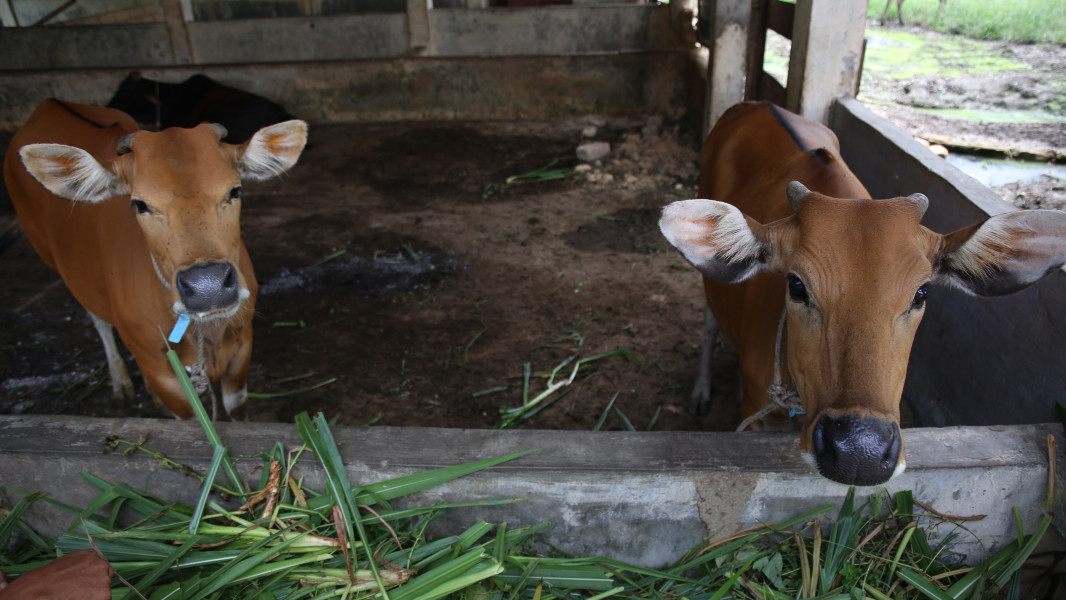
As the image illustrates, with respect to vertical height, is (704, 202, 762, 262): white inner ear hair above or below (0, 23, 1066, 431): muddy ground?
above

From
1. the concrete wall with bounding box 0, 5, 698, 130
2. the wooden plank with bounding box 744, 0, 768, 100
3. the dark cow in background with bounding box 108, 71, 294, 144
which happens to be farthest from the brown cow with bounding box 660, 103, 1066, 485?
the dark cow in background with bounding box 108, 71, 294, 144

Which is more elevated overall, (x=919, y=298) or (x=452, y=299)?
(x=919, y=298)

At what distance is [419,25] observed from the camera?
955cm

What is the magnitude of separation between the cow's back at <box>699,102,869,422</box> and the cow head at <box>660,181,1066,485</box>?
510mm

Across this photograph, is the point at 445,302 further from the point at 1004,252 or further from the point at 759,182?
the point at 1004,252

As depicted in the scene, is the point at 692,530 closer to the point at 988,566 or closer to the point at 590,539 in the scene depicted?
the point at 590,539

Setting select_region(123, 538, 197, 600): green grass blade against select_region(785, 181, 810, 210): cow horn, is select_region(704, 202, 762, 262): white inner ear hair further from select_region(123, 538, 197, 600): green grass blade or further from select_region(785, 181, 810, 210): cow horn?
select_region(123, 538, 197, 600): green grass blade

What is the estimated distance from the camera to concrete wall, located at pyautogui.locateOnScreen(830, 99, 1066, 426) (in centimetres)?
258

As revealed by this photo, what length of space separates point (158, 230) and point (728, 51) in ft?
17.9

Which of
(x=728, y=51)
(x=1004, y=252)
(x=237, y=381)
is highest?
(x=728, y=51)

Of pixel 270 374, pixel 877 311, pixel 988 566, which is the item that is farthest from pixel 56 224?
Answer: pixel 988 566

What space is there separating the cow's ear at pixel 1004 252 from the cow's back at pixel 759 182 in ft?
1.97

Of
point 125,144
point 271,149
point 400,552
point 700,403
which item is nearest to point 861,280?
point 400,552

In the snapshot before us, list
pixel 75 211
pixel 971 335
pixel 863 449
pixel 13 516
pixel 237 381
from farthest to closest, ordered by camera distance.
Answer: pixel 75 211 → pixel 237 381 → pixel 971 335 → pixel 13 516 → pixel 863 449
